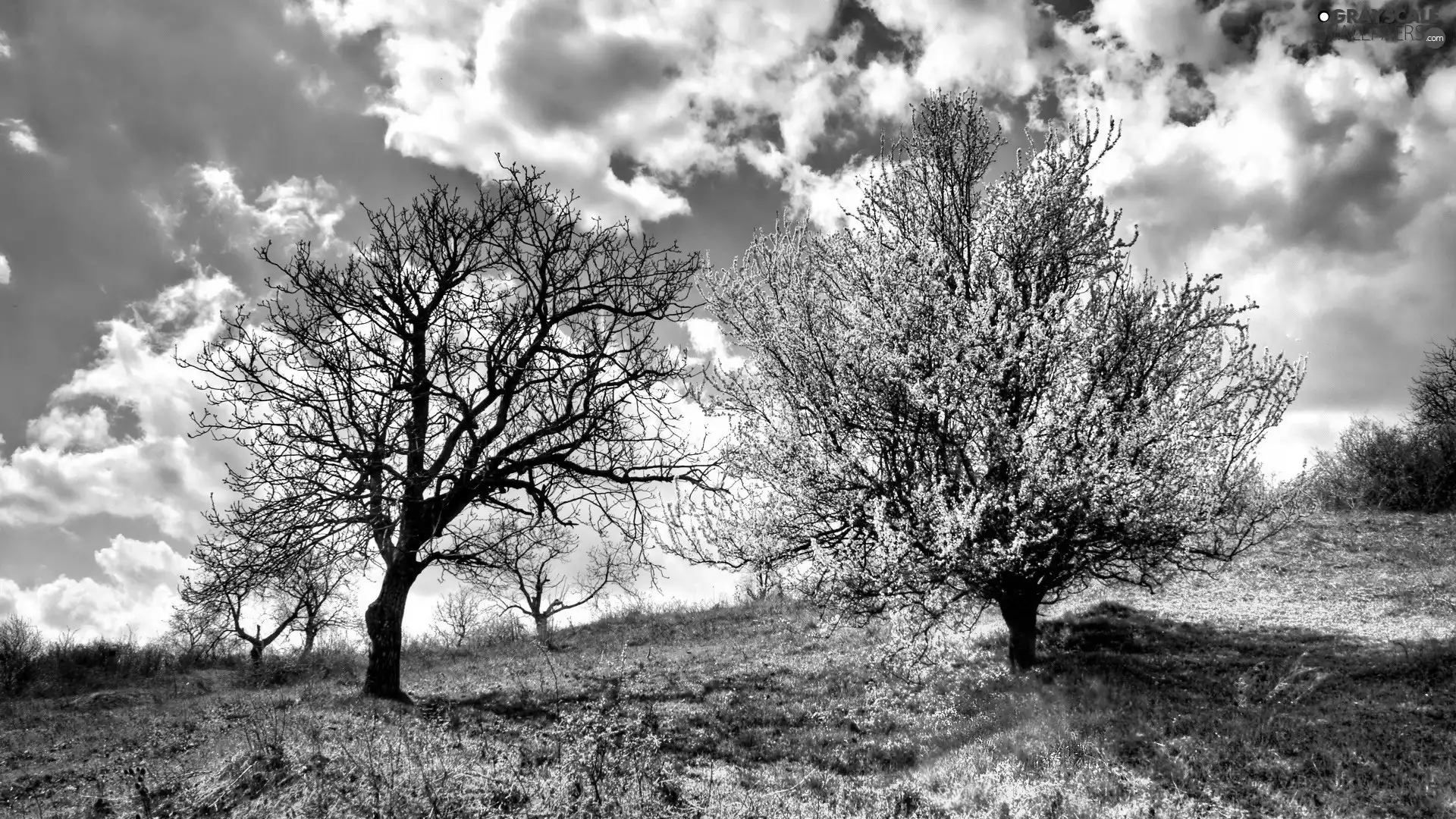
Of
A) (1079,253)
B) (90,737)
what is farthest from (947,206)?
(90,737)

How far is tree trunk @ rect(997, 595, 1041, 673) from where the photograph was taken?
45.5 feet

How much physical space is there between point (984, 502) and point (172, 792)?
11.0 m

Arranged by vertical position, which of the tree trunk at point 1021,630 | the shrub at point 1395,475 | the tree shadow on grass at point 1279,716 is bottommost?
the tree shadow on grass at point 1279,716

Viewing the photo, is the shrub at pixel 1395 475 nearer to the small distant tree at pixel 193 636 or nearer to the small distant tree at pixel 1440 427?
the small distant tree at pixel 1440 427

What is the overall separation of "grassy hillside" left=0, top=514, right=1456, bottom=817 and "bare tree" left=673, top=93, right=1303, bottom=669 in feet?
6.75

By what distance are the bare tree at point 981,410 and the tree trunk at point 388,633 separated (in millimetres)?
5780

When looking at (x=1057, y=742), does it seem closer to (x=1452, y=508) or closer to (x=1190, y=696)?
(x=1190, y=696)

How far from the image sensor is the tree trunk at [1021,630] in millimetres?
13859

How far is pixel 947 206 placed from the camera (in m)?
15.2

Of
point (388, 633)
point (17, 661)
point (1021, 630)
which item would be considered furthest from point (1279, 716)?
point (17, 661)

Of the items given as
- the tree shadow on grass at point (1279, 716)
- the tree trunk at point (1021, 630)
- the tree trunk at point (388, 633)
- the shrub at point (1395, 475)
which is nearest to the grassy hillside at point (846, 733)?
the tree shadow on grass at point (1279, 716)

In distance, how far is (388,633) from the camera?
14680 mm

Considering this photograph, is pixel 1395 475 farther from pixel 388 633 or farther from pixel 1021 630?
pixel 388 633

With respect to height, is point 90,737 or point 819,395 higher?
point 819,395
